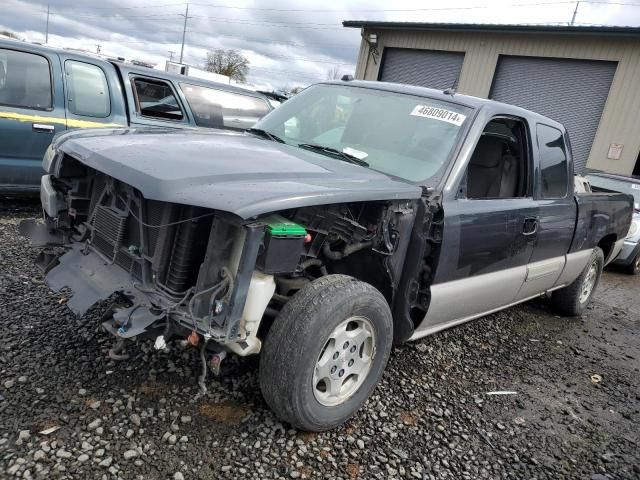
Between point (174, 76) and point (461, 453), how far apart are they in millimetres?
5564

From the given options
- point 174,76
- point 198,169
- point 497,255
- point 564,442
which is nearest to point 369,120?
point 497,255

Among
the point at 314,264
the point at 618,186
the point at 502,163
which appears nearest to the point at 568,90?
the point at 618,186

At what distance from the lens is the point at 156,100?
6.32m

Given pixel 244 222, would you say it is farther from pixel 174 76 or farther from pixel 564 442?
pixel 174 76

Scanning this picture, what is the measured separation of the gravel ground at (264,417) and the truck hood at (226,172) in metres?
1.12

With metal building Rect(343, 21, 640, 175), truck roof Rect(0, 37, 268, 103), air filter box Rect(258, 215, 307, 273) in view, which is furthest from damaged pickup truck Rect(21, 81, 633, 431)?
metal building Rect(343, 21, 640, 175)

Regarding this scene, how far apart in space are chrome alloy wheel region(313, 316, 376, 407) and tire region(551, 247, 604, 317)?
3.27m

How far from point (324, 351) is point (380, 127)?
5.18 ft

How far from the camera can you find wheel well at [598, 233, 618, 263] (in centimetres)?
545

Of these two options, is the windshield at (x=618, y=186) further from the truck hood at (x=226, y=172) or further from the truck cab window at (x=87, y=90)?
the truck cab window at (x=87, y=90)

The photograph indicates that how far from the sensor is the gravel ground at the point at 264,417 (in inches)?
90.0

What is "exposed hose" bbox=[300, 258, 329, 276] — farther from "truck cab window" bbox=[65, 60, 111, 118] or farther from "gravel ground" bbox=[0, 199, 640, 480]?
"truck cab window" bbox=[65, 60, 111, 118]

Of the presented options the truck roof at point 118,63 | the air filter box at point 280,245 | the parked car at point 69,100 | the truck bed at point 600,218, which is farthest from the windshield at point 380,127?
the truck roof at point 118,63

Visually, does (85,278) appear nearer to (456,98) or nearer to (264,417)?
(264,417)
